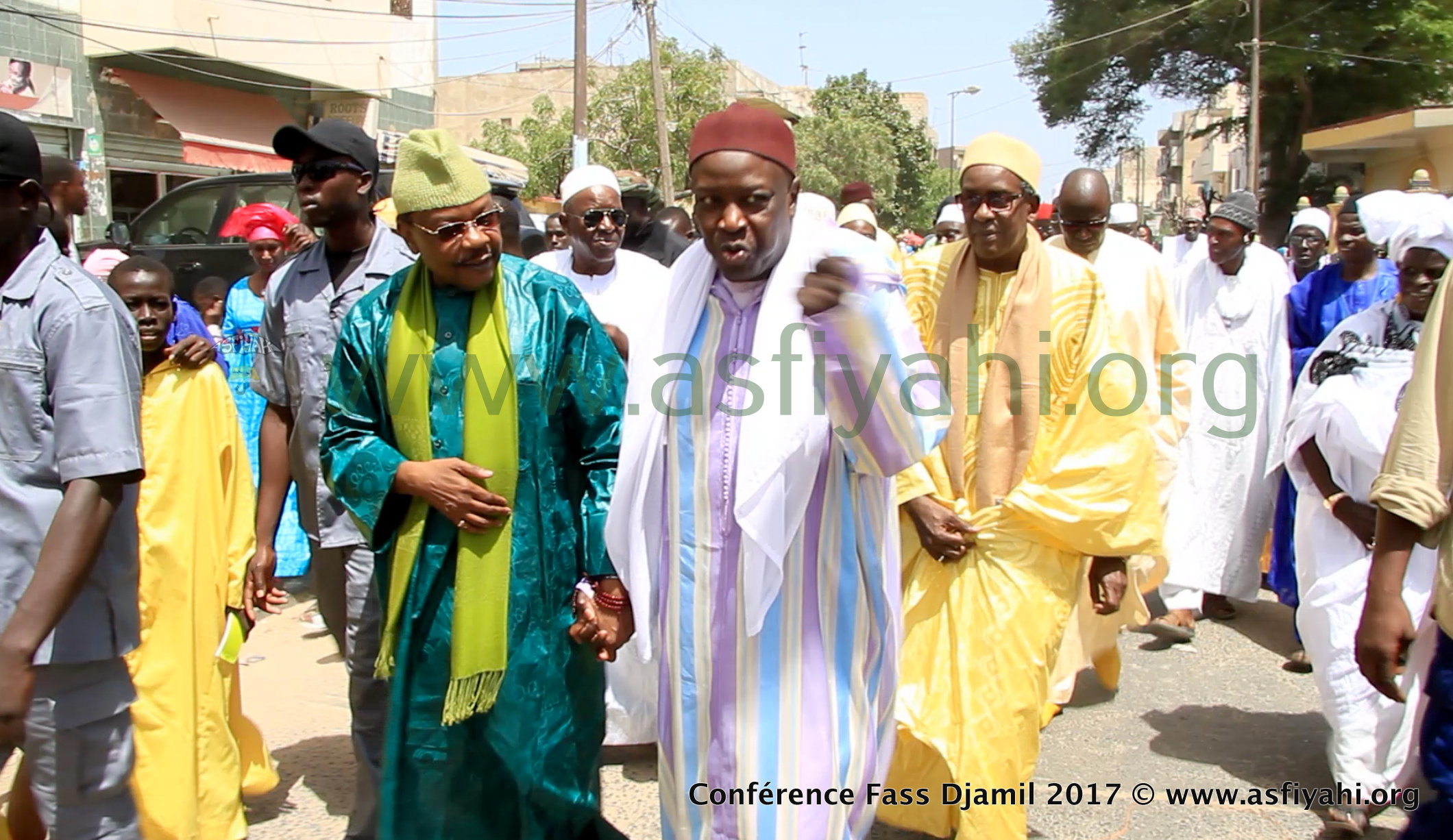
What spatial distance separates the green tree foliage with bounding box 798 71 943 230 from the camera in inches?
1638

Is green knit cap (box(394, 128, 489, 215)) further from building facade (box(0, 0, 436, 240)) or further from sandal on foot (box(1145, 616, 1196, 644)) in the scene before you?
building facade (box(0, 0, 436, 240))

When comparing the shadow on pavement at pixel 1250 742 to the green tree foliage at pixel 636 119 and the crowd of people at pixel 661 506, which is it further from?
the green tree foliage at pixel 636 119

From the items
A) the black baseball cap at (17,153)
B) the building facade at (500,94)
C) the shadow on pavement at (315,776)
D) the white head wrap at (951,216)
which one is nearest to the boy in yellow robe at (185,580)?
the shadow on pavement at (315,776)

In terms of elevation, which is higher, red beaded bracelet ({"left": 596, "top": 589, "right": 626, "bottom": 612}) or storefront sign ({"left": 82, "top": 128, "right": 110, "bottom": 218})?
storefront sign ({"left": 82, "top": 128, "right": 110, "bottom": 218})

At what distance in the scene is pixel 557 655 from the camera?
9.86ft

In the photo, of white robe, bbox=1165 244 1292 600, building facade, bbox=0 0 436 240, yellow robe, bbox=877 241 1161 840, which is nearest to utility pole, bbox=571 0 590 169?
building facade, bbox=0 0 436 240

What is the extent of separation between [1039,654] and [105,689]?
2.42 m

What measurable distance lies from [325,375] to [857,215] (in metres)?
4.80

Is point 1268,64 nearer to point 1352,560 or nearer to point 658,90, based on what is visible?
point 658,90

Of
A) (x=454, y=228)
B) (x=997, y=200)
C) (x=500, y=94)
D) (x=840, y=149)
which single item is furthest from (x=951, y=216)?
(x=500, y=94)

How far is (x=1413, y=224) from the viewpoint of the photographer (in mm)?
3814

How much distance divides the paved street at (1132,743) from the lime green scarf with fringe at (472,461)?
4.58 feet

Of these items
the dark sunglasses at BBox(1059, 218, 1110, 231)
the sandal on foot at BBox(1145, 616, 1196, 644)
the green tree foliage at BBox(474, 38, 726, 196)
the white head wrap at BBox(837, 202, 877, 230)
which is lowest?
the sandal on foot at BBox(1145, 616, 1196, 644)

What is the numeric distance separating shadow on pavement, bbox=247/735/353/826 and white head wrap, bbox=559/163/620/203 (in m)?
2.34
